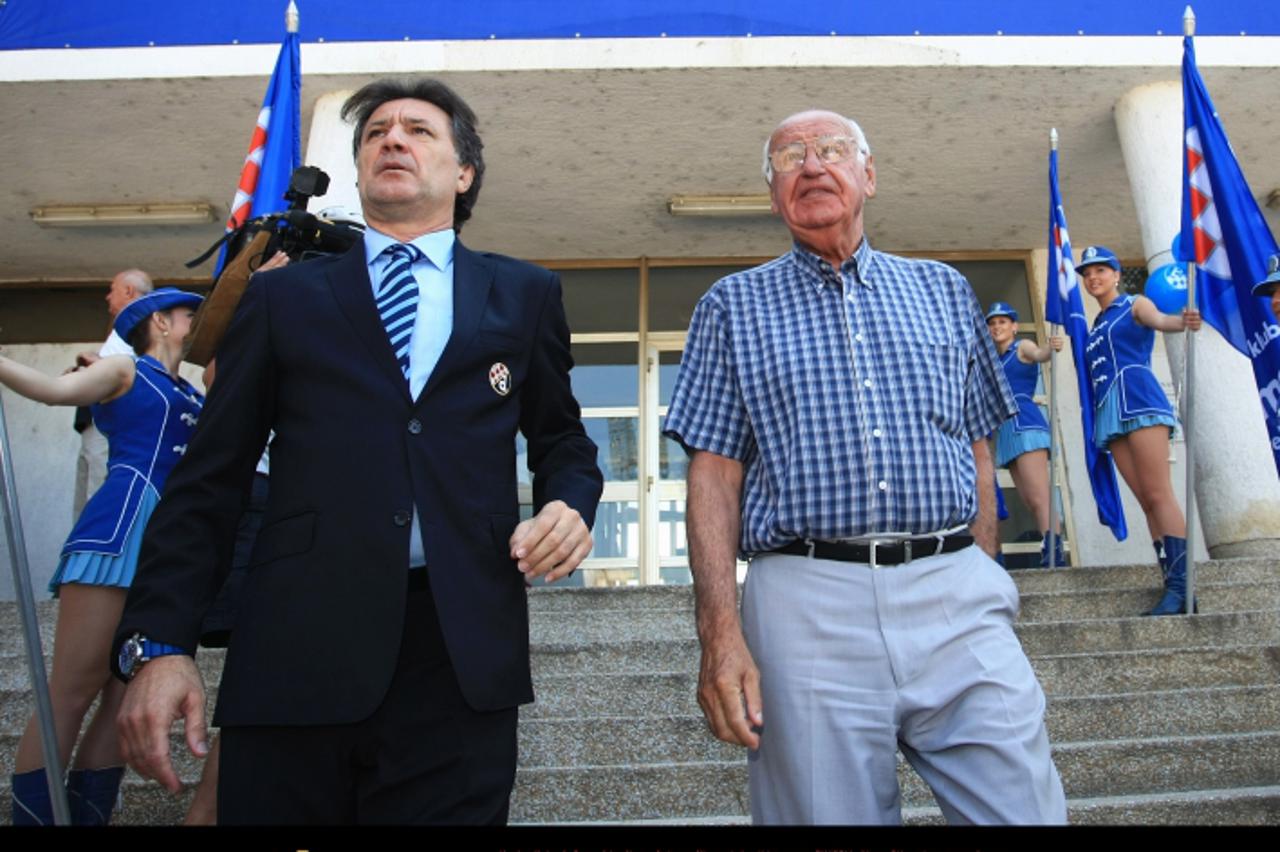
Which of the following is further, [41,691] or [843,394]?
[843,394]

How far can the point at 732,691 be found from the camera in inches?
85.2

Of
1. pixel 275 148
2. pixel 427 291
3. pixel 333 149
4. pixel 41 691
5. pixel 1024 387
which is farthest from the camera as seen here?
pixel 333 149

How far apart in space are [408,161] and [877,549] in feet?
4.12

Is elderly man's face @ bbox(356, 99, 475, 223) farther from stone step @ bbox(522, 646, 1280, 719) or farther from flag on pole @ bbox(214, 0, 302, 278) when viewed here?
flag on pole @ bbox(214, 0, 302, 278)

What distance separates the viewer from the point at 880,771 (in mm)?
2168

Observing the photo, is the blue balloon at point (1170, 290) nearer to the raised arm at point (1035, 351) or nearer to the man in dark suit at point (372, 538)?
the raised arm at point (1035, 351)

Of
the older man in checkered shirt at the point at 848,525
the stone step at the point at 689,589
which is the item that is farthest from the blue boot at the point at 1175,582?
the older man in checkered shirt at the point at 848,525

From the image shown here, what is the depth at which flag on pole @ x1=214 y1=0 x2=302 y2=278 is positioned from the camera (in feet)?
21.4

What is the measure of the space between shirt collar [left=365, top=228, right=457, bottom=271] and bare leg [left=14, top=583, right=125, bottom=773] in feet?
6.20

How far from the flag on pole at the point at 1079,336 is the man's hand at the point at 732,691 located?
5037mm

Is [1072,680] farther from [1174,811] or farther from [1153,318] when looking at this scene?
[1153,318]

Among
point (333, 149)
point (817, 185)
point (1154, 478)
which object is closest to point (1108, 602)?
point (1154, 478)

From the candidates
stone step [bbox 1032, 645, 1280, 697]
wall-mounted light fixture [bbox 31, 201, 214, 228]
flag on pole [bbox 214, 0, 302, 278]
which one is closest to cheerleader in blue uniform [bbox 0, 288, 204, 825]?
flag on pole [bbox 214, 0, 302, 278]

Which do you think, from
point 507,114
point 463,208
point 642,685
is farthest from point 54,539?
point 463,208
